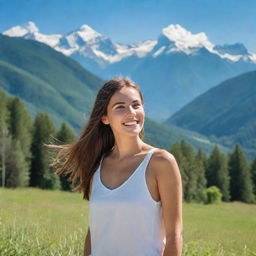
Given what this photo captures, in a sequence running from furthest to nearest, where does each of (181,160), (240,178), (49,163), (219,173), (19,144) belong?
(240,178), (219,173), (181,160), (19,144), (49,163)

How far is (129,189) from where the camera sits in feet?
13.0

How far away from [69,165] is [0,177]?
50.4 meters

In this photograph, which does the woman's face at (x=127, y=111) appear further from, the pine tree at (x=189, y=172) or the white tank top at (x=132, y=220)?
the pine tree at (x=189, y=172)

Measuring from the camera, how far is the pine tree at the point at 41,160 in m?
54.9

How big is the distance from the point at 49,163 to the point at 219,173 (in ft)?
87.8

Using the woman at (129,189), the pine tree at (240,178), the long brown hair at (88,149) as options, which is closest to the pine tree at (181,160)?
the pine tree at (240,178)

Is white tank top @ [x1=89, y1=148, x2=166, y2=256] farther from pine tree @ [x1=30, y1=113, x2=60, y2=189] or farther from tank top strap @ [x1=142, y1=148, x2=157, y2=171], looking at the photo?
pine tree @ [x1=30, y1=113, x2=60, y2=189]

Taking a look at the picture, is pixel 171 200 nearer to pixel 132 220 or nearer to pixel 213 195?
pixel 132 220

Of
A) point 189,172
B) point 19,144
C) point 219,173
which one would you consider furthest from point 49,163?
point 219,173

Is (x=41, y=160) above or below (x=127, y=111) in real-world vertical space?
above

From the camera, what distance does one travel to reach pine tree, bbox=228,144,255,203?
222 ft

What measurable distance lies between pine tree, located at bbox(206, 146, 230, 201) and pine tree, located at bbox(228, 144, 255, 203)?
1.59 metres

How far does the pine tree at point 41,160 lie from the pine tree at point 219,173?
2287 centimetres

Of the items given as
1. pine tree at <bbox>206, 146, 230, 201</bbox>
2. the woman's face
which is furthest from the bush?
the woman's face
